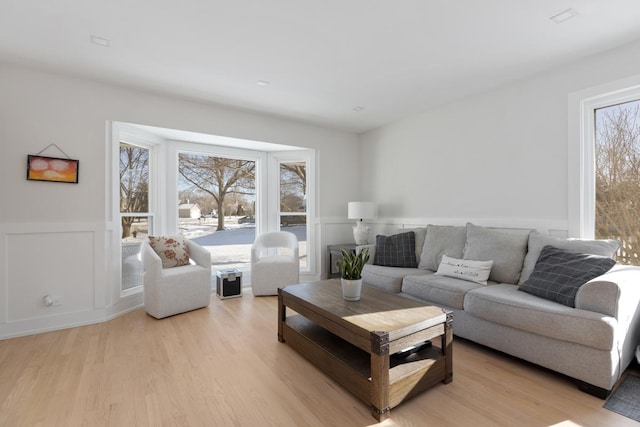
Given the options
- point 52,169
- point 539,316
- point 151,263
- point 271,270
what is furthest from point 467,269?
point 52,169

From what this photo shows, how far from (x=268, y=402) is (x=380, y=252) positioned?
2.21 meters

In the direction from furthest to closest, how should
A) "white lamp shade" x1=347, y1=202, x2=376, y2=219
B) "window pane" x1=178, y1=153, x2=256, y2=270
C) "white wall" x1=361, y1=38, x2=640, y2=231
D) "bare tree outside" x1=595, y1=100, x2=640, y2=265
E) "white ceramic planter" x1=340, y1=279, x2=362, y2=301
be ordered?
1. "white lamp shade" x1=347, y1=202, x2=376, y2=219
2. "window pane" x1=178, y1=153, x2=256, y2=270
3. "white wall" x1=361, y1=38, x2=640, y2=231
4. "bare tree outside" x1=595, y1=100, x2=640, y2=265
5. "white ceramic planter" x1=340, y1=279, x2=362, y2=301

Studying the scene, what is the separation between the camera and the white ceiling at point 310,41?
6.50ft

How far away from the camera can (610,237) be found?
2.57m

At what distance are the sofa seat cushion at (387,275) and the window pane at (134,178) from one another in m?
2.90

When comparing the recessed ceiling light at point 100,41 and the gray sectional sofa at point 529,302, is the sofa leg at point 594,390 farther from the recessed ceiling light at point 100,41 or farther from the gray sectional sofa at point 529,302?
the recessed ceiling light at point 100,41

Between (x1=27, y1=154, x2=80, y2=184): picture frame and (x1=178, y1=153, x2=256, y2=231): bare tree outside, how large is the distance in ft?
4.42

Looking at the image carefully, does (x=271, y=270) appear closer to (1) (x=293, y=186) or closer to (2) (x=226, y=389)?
(1) (x=293, y=186)

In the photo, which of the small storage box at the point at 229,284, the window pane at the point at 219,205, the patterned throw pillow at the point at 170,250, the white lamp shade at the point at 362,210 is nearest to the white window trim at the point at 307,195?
the window pane at the point at 219,205

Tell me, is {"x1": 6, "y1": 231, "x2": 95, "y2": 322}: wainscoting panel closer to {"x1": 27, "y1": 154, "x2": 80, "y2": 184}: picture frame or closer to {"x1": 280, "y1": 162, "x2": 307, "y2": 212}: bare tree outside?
{"x1": 27, "y1": 154, "x2": 80, "y2": 184}: picture frame


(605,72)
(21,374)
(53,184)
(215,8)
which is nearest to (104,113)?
(53,184)

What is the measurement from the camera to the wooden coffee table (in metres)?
1.60

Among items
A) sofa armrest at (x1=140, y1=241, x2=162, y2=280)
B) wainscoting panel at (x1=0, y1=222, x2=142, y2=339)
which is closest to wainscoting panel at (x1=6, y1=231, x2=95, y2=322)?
wainscoting panel at (x1=0, y1=222, x2=142, y2=339)

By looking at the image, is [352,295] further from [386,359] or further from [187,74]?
[187,74]
